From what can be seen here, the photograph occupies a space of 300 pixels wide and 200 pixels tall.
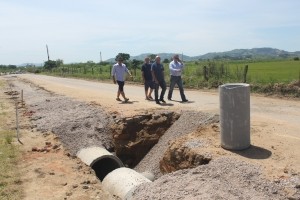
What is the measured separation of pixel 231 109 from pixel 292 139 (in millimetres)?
1597

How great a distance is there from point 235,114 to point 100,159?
152 inches

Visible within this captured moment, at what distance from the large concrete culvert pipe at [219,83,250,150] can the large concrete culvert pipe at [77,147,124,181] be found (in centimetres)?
337

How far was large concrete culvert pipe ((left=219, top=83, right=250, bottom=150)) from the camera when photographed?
6832mm

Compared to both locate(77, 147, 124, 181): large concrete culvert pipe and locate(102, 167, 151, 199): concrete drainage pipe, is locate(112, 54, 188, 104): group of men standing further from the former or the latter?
locate(102, 167, 151, 199): concrete drainage pipe

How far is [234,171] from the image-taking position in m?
5.94

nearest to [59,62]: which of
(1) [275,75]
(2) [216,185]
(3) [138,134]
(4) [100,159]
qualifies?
(1) [275,75]

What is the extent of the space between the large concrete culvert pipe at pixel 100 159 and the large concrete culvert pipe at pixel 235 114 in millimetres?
3369

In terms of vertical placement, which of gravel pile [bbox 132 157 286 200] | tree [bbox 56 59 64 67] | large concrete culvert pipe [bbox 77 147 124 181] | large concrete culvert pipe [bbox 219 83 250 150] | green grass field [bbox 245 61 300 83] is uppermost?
tree [bbox 56 59 64 67]

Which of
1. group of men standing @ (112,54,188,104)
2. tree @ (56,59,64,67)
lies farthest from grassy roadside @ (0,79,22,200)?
tree @ (56,59,64,67)

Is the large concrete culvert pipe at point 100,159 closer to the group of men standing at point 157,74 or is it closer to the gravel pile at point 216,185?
the gravel pile at point 216,185

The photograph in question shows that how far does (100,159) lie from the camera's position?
9.38 m

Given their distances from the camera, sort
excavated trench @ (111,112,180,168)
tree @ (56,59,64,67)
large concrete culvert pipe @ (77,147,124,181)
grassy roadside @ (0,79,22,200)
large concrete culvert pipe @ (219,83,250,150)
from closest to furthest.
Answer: large concrete culvert pipe @ (219,83,250,150) → grassy roadside @ (0,79,22,200) → large concrete culvert pipe @ (77,147,124,181) → excavated trench @ (111,112,180,168) → tree @ (56,59,64,67)

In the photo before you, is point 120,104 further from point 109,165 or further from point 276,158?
point 276,158

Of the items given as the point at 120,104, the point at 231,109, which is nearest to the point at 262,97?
the point at 120,104
